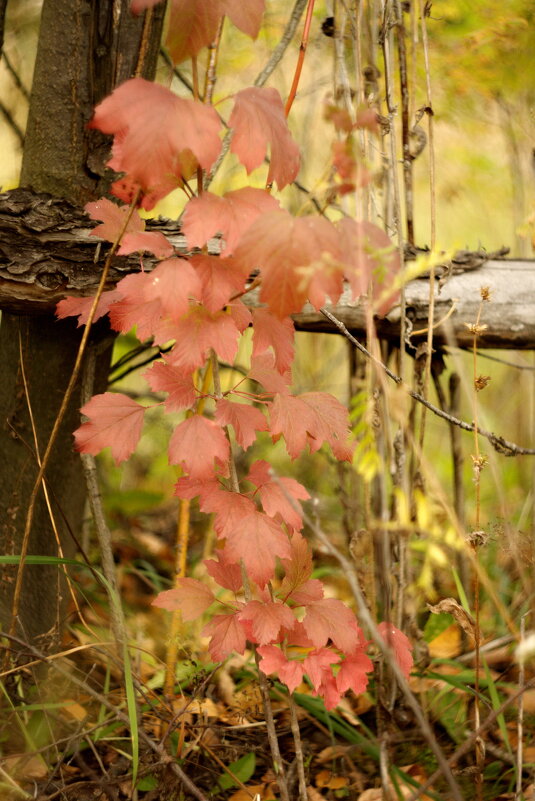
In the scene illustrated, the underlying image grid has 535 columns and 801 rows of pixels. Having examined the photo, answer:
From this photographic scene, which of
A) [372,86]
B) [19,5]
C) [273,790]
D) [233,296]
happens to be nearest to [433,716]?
[273,790]

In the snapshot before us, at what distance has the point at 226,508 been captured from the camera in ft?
3.66

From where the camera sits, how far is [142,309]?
3.84 feet

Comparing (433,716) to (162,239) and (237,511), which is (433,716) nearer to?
(237,511)

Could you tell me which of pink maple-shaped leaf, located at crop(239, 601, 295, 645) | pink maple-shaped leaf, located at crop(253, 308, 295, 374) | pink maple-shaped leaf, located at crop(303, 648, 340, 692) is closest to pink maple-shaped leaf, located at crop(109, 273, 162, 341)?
pink maple-shaped leaf, located at crop(253, 308, 295, 374)

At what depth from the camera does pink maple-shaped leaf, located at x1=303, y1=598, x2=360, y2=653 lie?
1.15 metres

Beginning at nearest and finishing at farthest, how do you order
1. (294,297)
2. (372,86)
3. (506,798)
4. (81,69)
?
(294,297) → (506,798) → (81,69) → (372,86)

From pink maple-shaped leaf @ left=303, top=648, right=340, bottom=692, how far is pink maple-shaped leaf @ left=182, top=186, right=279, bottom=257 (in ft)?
2.36

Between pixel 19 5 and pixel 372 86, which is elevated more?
pixel 19 5

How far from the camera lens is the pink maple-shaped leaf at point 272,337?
1.14 m

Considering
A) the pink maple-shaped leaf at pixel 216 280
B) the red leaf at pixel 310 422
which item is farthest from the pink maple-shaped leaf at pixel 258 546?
the pink maple-shaped leaf at pixel 216 280

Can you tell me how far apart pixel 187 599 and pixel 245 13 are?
3.25 feet

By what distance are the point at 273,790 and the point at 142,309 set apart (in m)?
1.11

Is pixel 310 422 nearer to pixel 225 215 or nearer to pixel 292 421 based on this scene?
pixel 292 421

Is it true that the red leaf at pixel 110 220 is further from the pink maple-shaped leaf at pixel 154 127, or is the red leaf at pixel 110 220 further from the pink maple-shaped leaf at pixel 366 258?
the pink maple-shaped leaf at pixel 366 258
